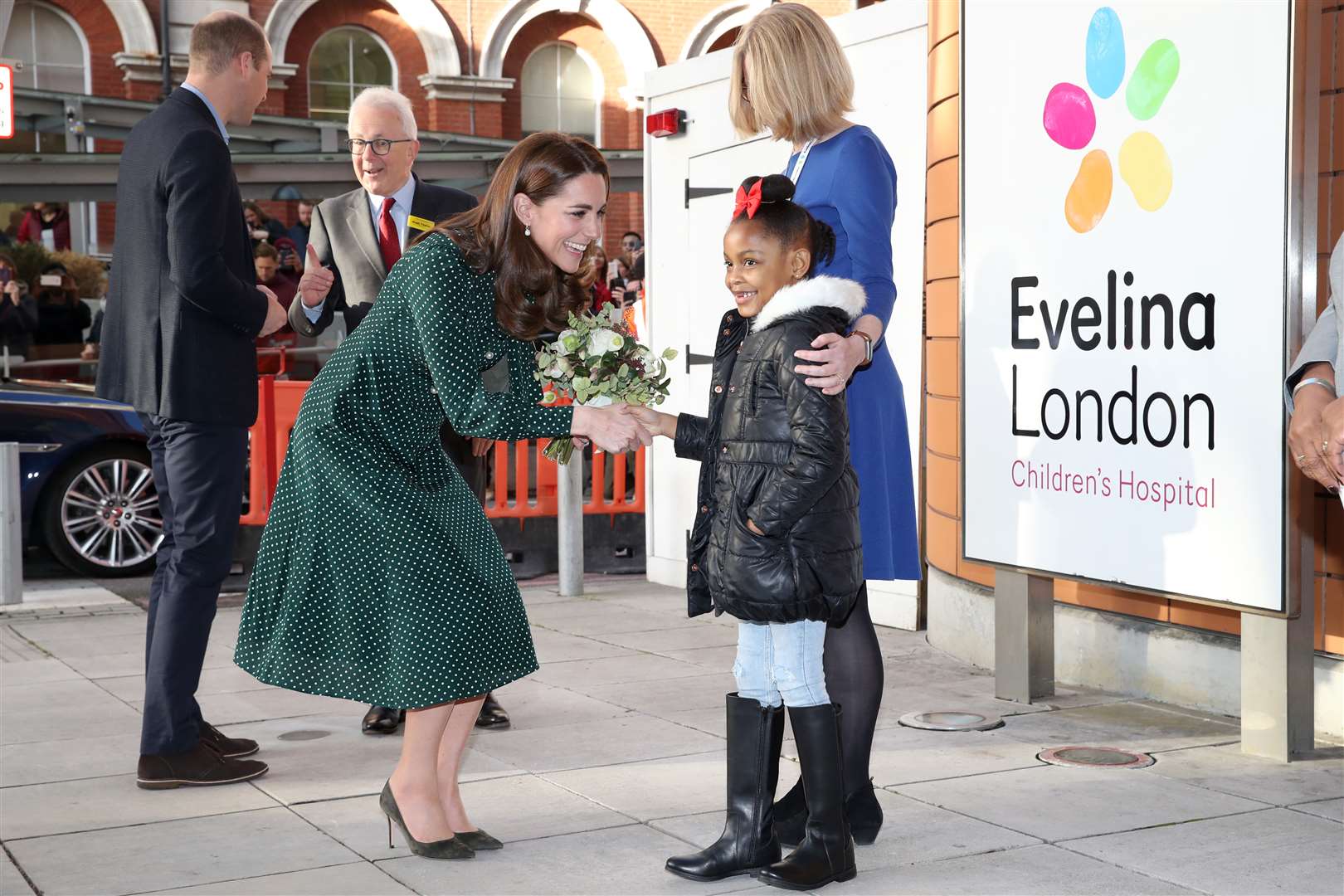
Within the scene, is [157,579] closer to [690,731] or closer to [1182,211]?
[690,731]

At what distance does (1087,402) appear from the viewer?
4.89 meters

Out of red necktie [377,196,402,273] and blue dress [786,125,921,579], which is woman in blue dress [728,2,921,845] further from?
red necktie [377,196,402,273]

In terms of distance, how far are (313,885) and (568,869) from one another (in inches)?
23.2

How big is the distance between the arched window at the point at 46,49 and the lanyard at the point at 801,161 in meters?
22.9

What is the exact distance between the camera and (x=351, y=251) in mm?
5105

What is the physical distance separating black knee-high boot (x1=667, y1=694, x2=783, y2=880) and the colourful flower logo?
88.2 inches

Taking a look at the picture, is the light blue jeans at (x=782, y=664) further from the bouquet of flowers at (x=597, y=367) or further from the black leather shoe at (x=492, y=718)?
the black leather shoe at (x=492, y=718)

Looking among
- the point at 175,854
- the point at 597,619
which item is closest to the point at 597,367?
the point at 175,854

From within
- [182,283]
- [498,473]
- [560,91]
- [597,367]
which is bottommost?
[498,473]

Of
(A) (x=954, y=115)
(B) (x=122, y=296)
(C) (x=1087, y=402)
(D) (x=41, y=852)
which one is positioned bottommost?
(D) (x=41, y=852)

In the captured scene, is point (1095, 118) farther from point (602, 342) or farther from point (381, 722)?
point (381, 722)

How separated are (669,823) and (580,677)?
2076 millimetres

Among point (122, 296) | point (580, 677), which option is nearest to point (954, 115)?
point (580, 677)

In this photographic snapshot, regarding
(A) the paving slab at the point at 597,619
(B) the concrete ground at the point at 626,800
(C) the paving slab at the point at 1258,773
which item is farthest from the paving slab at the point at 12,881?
(A) the paving slab at the point at 597,619
